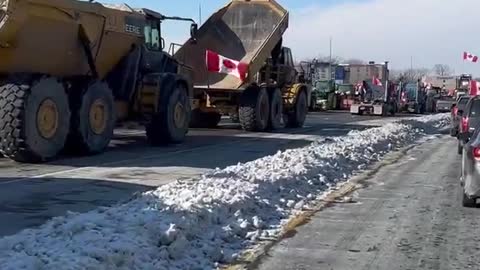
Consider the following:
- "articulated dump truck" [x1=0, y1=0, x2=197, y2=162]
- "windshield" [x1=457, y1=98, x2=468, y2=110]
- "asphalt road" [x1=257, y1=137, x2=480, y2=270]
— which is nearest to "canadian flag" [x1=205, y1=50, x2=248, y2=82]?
"articulated dump truck" [x1=0, y1=0, x2=197, y2=162]

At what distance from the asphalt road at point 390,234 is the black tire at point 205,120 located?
15273mm

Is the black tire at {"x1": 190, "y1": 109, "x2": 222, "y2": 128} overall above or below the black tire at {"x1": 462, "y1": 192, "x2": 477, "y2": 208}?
above

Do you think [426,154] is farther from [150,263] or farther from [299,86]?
[150,263]

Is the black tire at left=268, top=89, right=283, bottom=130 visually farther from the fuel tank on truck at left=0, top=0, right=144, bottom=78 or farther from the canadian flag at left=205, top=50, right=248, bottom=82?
the fuel tank on truck at left=0, top=0, right=144, bottom=78

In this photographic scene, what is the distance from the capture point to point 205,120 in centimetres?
3048

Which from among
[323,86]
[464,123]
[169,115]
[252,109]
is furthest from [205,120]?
[323,86]

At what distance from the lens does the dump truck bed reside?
90.5 feet

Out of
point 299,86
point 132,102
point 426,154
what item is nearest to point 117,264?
point 132,102

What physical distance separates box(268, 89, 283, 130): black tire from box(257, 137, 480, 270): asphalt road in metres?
14.1

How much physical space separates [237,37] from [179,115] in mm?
6992

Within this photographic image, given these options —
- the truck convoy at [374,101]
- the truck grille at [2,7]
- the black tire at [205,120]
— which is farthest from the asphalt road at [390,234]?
the truck convoy at [374,101]

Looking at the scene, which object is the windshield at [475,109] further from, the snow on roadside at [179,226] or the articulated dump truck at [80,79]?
the snow on roadside at [179,226]

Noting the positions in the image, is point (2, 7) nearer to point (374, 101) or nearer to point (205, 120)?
point (205, 120)

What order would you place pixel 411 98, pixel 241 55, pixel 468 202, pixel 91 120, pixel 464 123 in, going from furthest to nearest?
pixel 411 98, pixel 241 55, pixel 464 123, pixel 91 120, pixel 468 202
